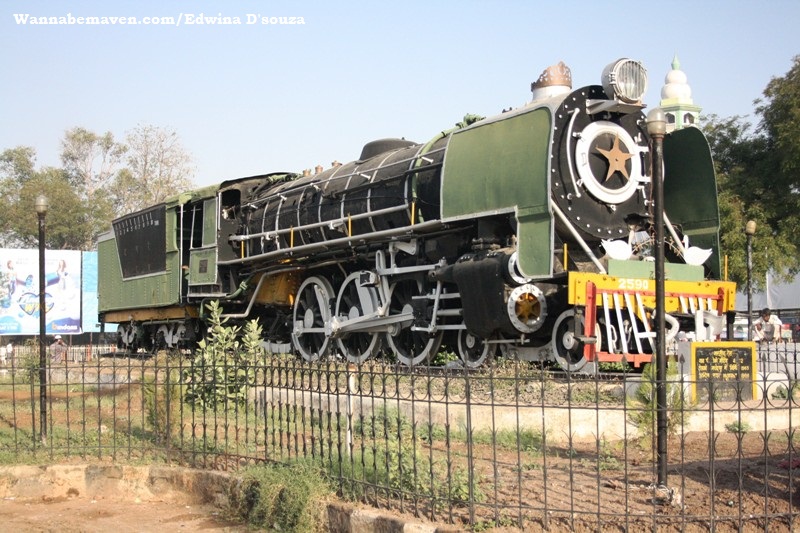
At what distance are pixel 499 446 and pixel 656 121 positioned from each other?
337cm

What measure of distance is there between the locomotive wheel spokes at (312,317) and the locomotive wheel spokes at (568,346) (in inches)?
215

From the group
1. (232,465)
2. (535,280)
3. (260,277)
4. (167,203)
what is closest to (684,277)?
(535,280)

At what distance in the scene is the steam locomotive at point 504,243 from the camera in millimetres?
10867

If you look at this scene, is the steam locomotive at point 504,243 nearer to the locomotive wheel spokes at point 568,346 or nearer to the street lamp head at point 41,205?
the locomotive wheel spokes at point 568,346

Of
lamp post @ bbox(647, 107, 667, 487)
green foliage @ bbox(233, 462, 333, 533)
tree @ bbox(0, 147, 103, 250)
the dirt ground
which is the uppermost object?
tree @ bbox(0, 147, 103, 250)

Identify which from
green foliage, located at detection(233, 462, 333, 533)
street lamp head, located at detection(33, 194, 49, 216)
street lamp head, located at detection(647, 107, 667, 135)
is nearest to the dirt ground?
green foliage, located at detection(233, 462, 333, 533)

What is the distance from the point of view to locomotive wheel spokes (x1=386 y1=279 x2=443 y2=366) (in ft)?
43.7

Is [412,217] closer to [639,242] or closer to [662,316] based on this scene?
[639,242]

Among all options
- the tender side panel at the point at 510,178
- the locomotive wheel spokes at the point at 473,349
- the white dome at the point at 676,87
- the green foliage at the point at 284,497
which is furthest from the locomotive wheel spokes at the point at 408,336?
the white dome at the point at 676,87

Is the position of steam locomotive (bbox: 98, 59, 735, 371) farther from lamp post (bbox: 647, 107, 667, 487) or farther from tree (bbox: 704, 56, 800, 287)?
tree (bbox: 704, 56, 800, 287)

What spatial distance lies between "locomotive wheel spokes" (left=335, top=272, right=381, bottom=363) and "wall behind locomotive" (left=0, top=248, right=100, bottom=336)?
2594cm

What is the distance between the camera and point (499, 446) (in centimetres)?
800

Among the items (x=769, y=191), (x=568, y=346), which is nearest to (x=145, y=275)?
(x=568, y=346)

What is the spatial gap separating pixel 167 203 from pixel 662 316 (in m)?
14.9
